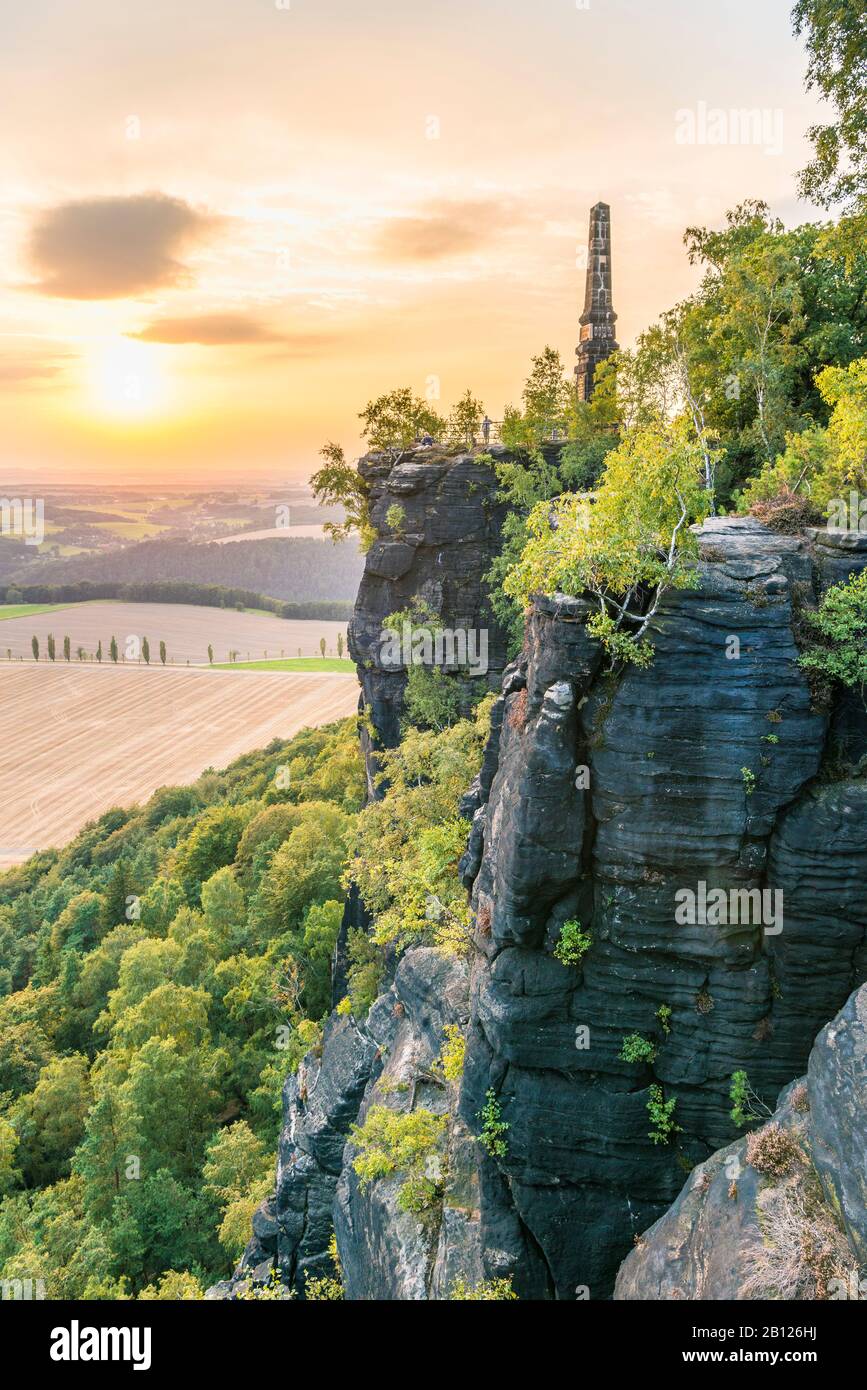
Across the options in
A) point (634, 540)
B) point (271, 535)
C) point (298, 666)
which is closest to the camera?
point (634, 540)

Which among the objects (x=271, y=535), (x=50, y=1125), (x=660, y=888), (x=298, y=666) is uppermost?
(x=271, y=535)

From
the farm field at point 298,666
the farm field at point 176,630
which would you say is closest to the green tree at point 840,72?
the farm field at point 298,666

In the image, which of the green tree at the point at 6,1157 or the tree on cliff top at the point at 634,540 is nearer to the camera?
the tree on cliff top at the point at 634,540

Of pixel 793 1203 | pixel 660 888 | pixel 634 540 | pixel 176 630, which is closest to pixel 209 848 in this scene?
pixel 660 888

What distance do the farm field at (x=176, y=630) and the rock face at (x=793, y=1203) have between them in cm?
13782

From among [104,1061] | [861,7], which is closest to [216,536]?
[104,1061]

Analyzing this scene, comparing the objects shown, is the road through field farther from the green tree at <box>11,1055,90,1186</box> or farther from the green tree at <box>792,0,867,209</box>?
the green tree at <box>792,0,867,209</box>

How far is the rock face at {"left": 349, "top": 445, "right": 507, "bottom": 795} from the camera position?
39.0 meters

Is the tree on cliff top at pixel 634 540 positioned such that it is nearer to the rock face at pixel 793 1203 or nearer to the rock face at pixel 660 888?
the rock face at pixel 660 888

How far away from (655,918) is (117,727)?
11167 centimetres

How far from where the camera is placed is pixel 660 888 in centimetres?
1388

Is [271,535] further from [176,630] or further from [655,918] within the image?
[655,918]

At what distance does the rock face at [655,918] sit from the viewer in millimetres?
13234
